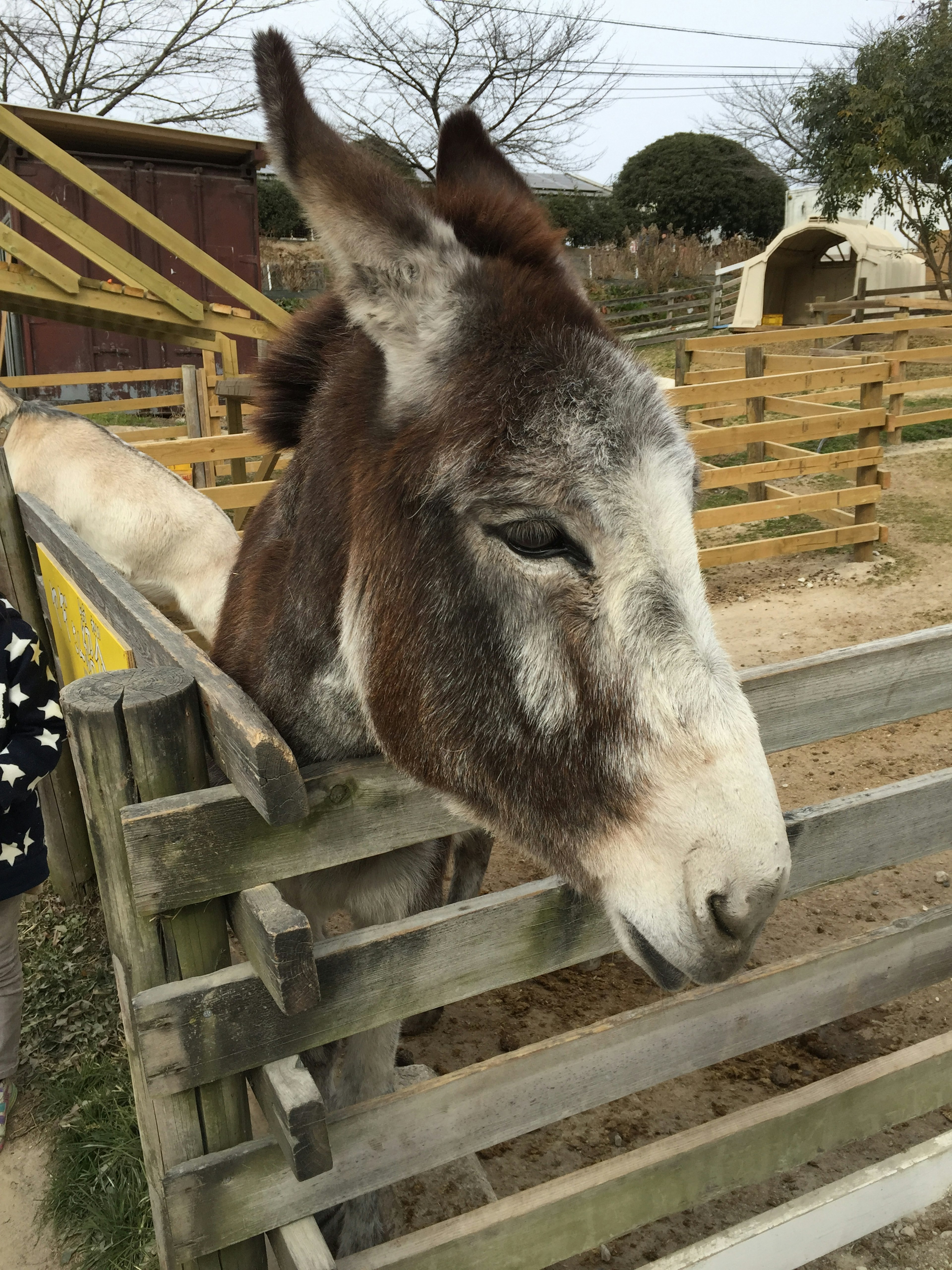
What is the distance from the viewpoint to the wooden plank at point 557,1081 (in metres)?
1.69

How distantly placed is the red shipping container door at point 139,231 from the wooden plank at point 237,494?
10.1 meters

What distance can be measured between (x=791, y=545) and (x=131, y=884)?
8.00m

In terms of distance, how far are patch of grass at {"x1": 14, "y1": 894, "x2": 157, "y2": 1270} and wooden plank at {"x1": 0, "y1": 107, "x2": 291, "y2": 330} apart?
14.2ft

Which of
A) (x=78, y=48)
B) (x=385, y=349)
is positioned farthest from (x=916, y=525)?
(x=78, y=48)

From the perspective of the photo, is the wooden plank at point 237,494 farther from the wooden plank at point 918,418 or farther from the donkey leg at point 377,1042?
the wooden plank at point 918,418

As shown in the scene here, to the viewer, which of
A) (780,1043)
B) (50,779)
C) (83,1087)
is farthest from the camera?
(50,779)

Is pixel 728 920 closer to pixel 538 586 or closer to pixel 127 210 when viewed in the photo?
pixel 538 586

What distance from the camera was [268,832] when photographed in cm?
157

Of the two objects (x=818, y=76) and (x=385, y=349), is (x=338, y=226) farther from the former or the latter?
(x=818, y=76)

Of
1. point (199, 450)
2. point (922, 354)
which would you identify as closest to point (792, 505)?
point (922, 354)

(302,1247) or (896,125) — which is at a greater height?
(896,125)

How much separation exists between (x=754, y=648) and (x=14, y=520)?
17.6 ft

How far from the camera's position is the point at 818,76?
22094 mm

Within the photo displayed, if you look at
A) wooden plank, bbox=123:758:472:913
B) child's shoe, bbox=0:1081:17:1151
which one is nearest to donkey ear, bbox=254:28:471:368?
wooden plank, bbox=123:758:472:913
